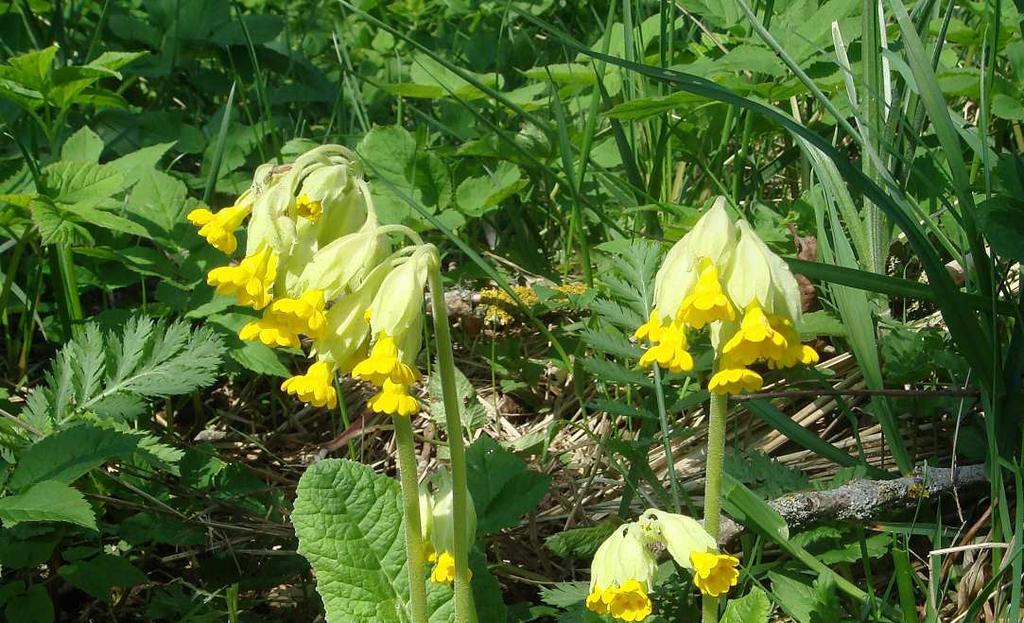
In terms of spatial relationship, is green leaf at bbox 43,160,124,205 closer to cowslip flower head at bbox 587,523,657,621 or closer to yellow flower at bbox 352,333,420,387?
yellow flower at bbox 352,333,420,387

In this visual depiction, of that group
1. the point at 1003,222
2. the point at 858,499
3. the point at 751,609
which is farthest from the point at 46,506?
the point at 1003,222

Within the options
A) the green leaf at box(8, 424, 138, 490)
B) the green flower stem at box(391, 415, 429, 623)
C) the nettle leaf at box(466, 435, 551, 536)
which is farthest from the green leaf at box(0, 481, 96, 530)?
the nettle leaf at box(466, 435, 551, 536)

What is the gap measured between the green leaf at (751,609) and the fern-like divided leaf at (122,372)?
126 centimetres

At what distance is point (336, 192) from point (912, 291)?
1.23m

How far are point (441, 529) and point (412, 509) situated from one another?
0.73 ft

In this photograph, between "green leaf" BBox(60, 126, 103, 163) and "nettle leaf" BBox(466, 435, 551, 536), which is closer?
"nettle leaf" BBox(466, 435, 551, 536)

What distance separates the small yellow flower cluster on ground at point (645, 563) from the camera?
193 cm

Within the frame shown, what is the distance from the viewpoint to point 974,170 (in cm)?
342

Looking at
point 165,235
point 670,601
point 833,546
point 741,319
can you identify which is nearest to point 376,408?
point 741,319

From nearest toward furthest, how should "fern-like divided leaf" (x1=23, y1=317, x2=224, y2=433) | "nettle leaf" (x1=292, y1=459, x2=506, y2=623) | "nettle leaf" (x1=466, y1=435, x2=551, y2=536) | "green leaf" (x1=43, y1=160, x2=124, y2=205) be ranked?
"nettle leaf" (x1=292, y1=459, x2=506, y2=623), "nettle leaf" (x1=466, y1=435, x2=551, y2=536), "fern-like divided leaf" (x1=23, y1=317, x2=224, y2=433), "green leaf" (x1=43, y1=160, x2=124, y2=205)

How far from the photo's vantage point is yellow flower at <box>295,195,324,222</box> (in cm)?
194

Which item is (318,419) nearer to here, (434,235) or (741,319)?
(434,235)

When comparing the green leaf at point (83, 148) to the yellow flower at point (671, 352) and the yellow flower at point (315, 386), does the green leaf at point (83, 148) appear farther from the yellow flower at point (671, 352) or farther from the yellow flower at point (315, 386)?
the yellow flower at point (671, 352)

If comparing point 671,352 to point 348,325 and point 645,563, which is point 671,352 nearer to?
point 645,563
